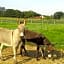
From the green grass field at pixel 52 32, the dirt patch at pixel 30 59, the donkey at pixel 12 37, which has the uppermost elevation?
the donkey at pixel 12 37

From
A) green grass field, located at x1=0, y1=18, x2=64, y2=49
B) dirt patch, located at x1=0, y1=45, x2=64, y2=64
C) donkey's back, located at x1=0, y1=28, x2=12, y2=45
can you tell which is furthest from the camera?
green grass field, located at x1=0, y1=18, x2=64, y2=49

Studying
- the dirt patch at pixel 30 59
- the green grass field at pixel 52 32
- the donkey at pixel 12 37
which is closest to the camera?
the donkey at pixel 12 37

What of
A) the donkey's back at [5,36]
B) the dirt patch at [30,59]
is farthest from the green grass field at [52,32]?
the donkey's back at [5,36]

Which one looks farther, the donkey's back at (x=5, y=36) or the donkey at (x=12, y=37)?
the donkey's back at (x=5, y=36)

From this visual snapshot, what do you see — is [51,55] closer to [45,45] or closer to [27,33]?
[45,45]

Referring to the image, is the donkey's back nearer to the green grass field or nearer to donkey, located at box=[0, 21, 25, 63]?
donkey, located at box=[0, 21, 25, 63]

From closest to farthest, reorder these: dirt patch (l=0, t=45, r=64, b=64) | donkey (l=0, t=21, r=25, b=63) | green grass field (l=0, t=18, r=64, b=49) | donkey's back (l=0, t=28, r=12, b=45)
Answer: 1. donkey (l=0, t=21, r=25, b=63)
2. donkey's back (l=0, t=28, r=12, b=45)
3. dirt patch (l=0, t=45, r=64, b=64)
4. green grass field (l=0, t=18, r=64, b=49)

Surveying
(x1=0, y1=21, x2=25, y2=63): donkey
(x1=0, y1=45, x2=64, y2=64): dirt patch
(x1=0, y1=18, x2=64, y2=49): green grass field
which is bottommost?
(x1=0, y1=18, x2=64, y2=49): green grass field

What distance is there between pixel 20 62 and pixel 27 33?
216 cm

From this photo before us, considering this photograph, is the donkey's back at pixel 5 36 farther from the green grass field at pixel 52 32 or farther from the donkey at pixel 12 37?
the green grass field at pixel 52 32

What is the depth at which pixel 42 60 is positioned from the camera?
1109 centimetres

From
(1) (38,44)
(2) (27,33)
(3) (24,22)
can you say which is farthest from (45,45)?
(3) (24,22)

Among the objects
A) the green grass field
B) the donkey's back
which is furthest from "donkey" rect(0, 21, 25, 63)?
the green grass field

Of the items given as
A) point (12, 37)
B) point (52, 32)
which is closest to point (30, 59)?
point (12, 37)
